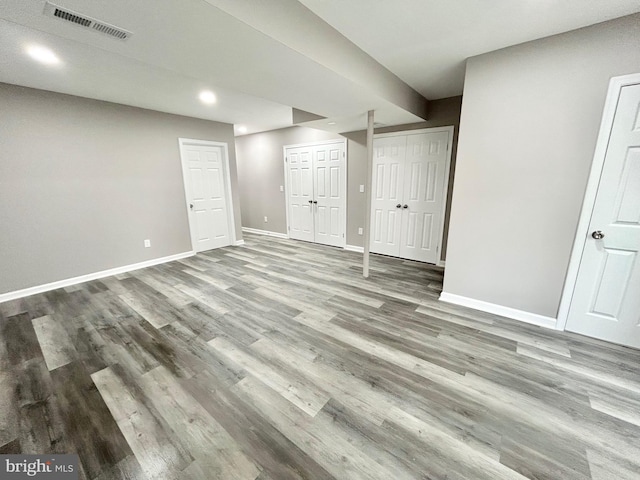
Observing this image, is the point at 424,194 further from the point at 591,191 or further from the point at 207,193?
the point at 207,193

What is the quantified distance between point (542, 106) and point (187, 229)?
5.31 metres

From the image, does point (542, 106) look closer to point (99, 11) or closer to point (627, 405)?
point (627, 405)

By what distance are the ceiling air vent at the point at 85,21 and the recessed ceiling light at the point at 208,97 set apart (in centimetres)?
177

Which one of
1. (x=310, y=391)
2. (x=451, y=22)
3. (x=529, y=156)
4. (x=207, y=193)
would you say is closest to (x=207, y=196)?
(x=207, y=193)

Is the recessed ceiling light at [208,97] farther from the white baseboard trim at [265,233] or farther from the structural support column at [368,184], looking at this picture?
the white baseboard trim at [265,233]

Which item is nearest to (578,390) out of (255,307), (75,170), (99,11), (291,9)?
(255,307)

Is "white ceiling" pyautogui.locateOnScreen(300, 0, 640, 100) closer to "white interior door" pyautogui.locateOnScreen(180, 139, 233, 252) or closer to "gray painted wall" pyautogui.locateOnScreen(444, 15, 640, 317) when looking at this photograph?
"gray painted wall" pyautogui.locateOnScreen(444, 15, 640, 317)

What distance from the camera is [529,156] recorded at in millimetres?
2303

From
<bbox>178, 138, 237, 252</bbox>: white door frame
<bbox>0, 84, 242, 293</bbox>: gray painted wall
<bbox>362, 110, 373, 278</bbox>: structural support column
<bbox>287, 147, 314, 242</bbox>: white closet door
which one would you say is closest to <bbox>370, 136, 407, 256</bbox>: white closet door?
<bbox>362, 110, 373, 278</bbox>: structural support column

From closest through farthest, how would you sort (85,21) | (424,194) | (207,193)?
(85,21) → (424,194) → (207,193)

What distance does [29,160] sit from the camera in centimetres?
306

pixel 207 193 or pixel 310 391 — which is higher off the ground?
pixel 207 193

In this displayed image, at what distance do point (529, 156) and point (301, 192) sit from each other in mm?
4149

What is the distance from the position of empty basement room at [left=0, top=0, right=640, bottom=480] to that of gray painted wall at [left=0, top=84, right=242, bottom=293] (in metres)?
0.02
